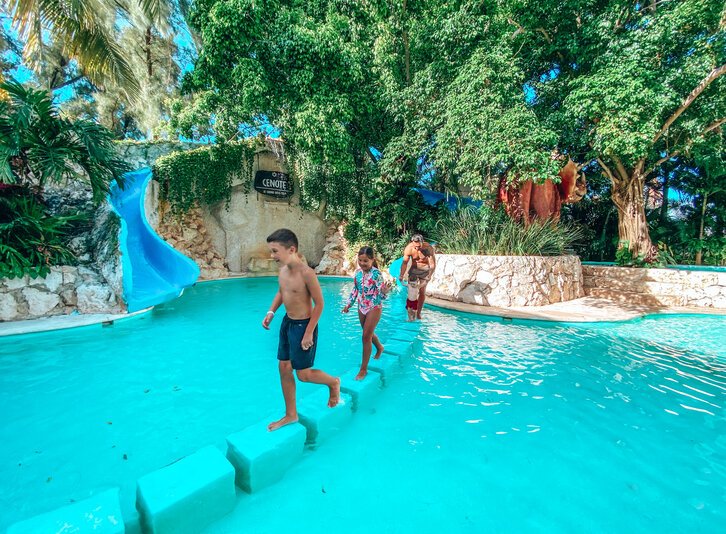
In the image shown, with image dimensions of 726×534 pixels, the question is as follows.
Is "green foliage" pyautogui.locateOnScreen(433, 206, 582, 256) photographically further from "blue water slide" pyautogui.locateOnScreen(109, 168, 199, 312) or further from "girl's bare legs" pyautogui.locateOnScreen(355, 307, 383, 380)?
"blue water slide" pyautogui.locateOnScreen(109, 168, 199, 312)

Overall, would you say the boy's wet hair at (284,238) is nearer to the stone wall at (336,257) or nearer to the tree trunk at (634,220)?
the tree trunk at (634,220)

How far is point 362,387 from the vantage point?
2988 mm

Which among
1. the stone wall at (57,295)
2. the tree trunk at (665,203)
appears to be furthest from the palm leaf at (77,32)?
the tree trunk at (665,203)

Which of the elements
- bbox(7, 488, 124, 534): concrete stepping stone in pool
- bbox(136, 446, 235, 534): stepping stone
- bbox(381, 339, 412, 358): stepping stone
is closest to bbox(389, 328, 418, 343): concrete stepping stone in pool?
bbox(381, 339, 412, 358): stepping stone

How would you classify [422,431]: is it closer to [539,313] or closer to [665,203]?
[539,313]

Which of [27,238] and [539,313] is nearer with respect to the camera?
[27,238]

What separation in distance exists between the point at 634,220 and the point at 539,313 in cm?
616

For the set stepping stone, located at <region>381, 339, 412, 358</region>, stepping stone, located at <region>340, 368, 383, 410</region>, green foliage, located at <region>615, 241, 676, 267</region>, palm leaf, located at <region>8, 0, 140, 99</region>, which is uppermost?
palm leaf, located at <region>8, 0, 140, 99</region>

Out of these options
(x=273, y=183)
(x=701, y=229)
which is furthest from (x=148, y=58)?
(x=701, y=229)

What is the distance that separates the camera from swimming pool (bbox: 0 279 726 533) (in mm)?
1831

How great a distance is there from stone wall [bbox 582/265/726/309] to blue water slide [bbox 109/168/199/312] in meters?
10.6

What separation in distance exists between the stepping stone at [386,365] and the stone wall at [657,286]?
7698 millimetres

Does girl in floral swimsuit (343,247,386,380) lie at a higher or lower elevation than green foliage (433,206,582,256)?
lower

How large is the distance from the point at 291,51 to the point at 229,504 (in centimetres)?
966
